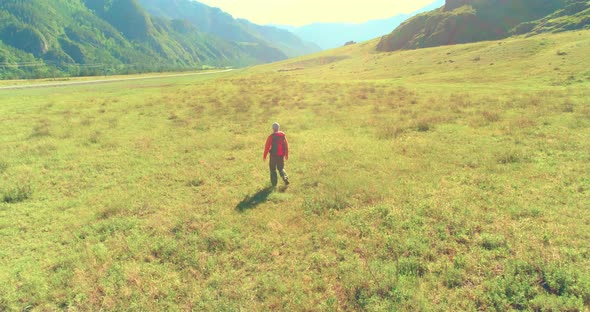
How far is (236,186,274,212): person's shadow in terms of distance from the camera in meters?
12.1

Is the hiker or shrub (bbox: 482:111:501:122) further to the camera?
shrub (bbox: 482:111:501:122)

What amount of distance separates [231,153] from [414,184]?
1080 cm

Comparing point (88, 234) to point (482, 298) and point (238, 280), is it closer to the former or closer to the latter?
point (238, 280)

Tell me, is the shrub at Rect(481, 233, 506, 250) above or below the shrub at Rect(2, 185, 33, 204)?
below

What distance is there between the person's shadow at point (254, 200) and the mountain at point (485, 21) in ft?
300

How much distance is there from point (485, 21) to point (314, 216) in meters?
110

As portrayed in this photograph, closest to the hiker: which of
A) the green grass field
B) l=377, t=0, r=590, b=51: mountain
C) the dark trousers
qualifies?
the dark trousers

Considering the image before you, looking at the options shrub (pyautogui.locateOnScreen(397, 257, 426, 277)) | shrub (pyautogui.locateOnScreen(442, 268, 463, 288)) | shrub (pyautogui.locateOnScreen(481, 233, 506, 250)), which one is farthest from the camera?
shrub (pyautogui.locateOnScreen(481, 233, 506, 250))

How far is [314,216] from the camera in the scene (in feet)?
36.4

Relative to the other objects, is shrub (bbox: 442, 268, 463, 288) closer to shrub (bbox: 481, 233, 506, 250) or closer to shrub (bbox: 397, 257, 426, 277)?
shrub (bbox: 397, 257, 426, 277)

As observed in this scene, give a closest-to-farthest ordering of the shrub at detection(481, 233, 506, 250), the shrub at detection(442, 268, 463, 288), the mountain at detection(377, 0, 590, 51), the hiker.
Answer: the shrub at detection(442, 268, 463, 288) < the shrub at detection(481, 233, 506, 250) < the hiker < the mountain at detection(377, 0, 590, 51)

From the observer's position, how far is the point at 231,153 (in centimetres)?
1905

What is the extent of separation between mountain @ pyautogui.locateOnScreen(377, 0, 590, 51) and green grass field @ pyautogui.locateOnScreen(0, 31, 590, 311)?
260ft

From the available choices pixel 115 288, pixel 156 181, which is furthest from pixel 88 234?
pixel 156 181
